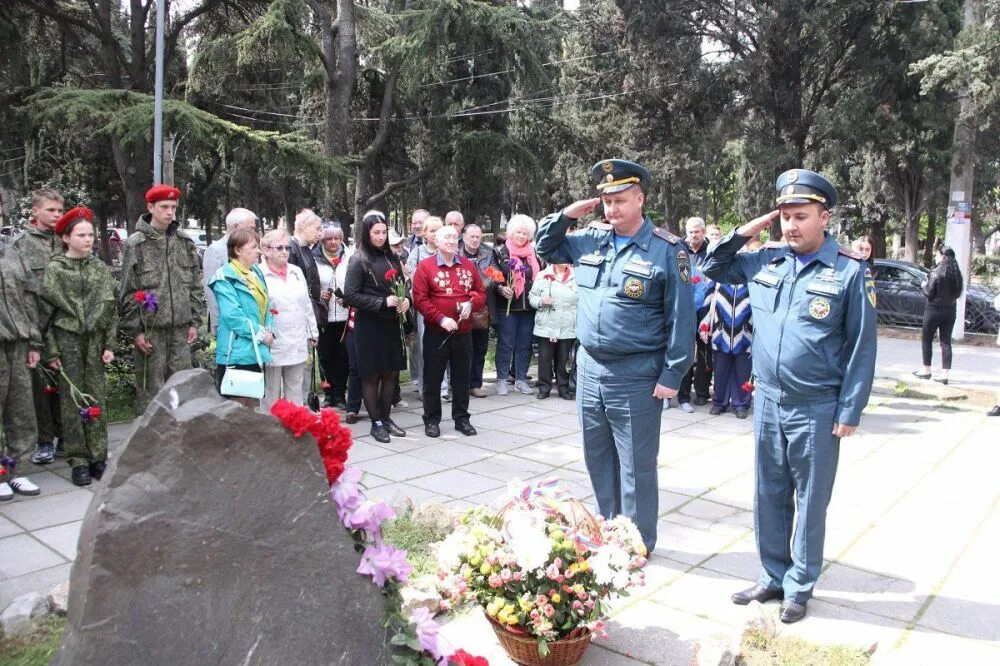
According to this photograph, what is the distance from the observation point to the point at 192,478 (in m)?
2.31

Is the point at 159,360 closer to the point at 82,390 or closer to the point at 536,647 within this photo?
the point at 82,390

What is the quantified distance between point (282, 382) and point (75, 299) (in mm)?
1532

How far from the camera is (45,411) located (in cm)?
594

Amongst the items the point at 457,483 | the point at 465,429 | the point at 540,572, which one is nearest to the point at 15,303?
the point at 457,483

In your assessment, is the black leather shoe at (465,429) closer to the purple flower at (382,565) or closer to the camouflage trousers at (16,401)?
the camouflage trousers at (16,401)

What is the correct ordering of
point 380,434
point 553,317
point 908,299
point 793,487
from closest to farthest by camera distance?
point 793,487 → point 380,434 → point 553,317 → point 908,299

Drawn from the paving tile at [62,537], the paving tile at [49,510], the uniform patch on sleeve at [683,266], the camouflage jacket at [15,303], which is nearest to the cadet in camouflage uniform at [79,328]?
the camouflage jacket at [15,303]

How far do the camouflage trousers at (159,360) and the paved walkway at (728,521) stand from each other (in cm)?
82

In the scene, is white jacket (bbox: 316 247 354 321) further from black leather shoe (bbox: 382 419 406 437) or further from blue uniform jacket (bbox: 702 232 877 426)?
blue uniform jacket (bbox: 702 232 877 426)

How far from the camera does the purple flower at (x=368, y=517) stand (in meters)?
2.56

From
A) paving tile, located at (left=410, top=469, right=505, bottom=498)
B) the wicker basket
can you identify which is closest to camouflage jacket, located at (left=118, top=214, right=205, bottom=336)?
paving tile, located at (left=410, top=469, right=505, bottom=498)

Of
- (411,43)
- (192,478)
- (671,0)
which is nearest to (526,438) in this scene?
(192,478)

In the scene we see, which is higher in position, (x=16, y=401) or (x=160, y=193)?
(x=160, y=193)

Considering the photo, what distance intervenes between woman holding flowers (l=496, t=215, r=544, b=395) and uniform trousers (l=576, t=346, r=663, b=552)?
14.9 feet
